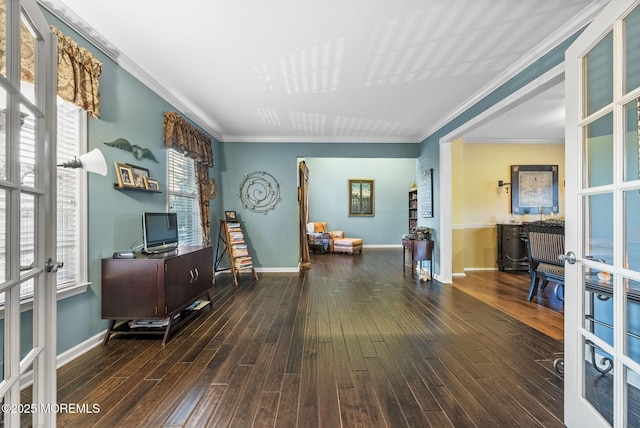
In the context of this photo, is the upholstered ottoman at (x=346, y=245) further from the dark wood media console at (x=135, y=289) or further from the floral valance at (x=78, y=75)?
the floral valance at (x=78, y=75)

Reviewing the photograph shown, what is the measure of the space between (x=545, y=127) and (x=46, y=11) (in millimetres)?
6457

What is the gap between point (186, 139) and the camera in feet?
11.9

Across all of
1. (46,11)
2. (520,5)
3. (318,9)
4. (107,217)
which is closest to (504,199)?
(520,5)

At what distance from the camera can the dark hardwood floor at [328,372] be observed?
148 cm

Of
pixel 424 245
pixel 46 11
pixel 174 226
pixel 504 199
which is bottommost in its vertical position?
pixel 424 245

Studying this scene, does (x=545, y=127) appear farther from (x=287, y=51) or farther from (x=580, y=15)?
(x=287, y=51)

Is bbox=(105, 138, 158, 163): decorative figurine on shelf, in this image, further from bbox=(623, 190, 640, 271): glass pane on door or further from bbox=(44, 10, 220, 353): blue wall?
bbox=(623, 190, 640, 271): glass pane on door

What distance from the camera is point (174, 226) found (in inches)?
120

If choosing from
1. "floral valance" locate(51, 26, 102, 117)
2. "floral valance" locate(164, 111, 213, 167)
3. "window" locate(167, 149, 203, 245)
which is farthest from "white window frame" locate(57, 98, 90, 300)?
"window" locate(167, 149, 203, 245)

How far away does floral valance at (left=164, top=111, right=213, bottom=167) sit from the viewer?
128 inches

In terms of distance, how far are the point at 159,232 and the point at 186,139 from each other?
153 cm

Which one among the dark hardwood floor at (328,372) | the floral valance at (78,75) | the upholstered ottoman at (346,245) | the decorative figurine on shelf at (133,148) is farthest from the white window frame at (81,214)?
the upholstered ottoman at (346,245)

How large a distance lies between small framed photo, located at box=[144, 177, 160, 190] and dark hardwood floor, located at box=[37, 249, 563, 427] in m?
1.50

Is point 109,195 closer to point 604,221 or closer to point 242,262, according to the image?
point 242,262
